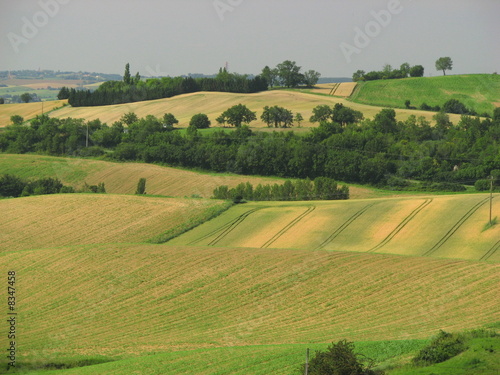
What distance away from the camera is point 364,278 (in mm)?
39094

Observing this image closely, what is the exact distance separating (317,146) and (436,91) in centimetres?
5374

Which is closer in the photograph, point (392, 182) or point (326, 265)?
point (326, 265)

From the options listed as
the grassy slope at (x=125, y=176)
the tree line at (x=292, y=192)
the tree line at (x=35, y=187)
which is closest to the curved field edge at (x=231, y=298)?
the tree line at (x=292, y=192)

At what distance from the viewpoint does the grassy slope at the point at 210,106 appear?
396 ft

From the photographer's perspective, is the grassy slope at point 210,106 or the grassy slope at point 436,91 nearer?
the grassy slope at point 210,106

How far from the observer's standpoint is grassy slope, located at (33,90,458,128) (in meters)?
121

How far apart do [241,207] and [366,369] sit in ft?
130

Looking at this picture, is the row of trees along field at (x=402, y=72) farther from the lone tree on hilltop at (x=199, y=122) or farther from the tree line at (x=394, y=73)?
the lone tree on hilltop at (x=199, y=122)

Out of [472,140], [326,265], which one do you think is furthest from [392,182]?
[326,265]

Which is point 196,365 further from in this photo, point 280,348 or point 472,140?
point 472,140

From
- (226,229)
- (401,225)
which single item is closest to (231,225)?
(226,229)

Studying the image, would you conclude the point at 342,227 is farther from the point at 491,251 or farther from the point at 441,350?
the point at 441,350

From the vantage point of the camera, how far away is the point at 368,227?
5328 cm

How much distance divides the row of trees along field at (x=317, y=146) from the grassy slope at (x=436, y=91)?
15.9 meters
